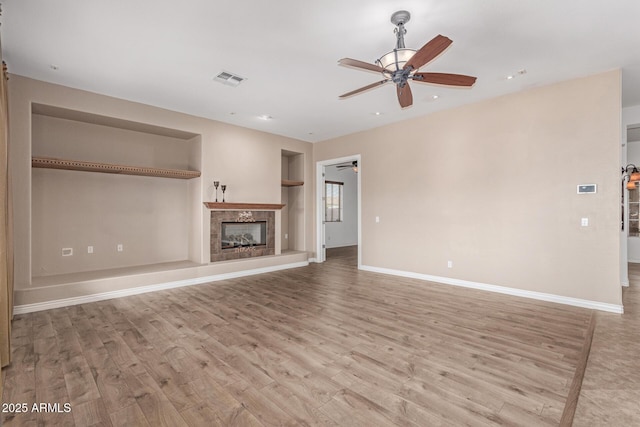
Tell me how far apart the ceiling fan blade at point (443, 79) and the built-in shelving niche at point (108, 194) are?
4323mm

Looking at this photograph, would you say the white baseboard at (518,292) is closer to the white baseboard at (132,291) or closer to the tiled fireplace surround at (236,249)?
the tiled fireplace surround at (236,249)

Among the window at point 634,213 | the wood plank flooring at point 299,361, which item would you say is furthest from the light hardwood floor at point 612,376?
the window at point 634,213

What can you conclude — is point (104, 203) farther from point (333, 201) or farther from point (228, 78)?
point (333, 201)

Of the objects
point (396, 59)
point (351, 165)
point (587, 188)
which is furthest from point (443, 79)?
point (351, 165)

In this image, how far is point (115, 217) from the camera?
529 cm

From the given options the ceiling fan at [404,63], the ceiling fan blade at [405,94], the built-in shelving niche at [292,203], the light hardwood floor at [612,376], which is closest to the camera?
the light hardwood floor at [612,376]

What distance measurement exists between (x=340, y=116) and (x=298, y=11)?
119 inches

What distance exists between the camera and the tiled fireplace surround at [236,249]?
595cm

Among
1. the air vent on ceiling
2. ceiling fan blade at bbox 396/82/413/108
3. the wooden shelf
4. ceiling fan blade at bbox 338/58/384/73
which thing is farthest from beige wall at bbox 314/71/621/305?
the wooden shelf

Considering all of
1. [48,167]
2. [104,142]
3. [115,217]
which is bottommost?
[115,217]

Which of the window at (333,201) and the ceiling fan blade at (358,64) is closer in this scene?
the ceiling fan blade at (358,64)

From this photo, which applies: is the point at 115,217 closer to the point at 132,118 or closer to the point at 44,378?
the point at 132,118

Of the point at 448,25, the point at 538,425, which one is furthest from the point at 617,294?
the point at 448,25

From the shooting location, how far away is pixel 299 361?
8.45 feet
